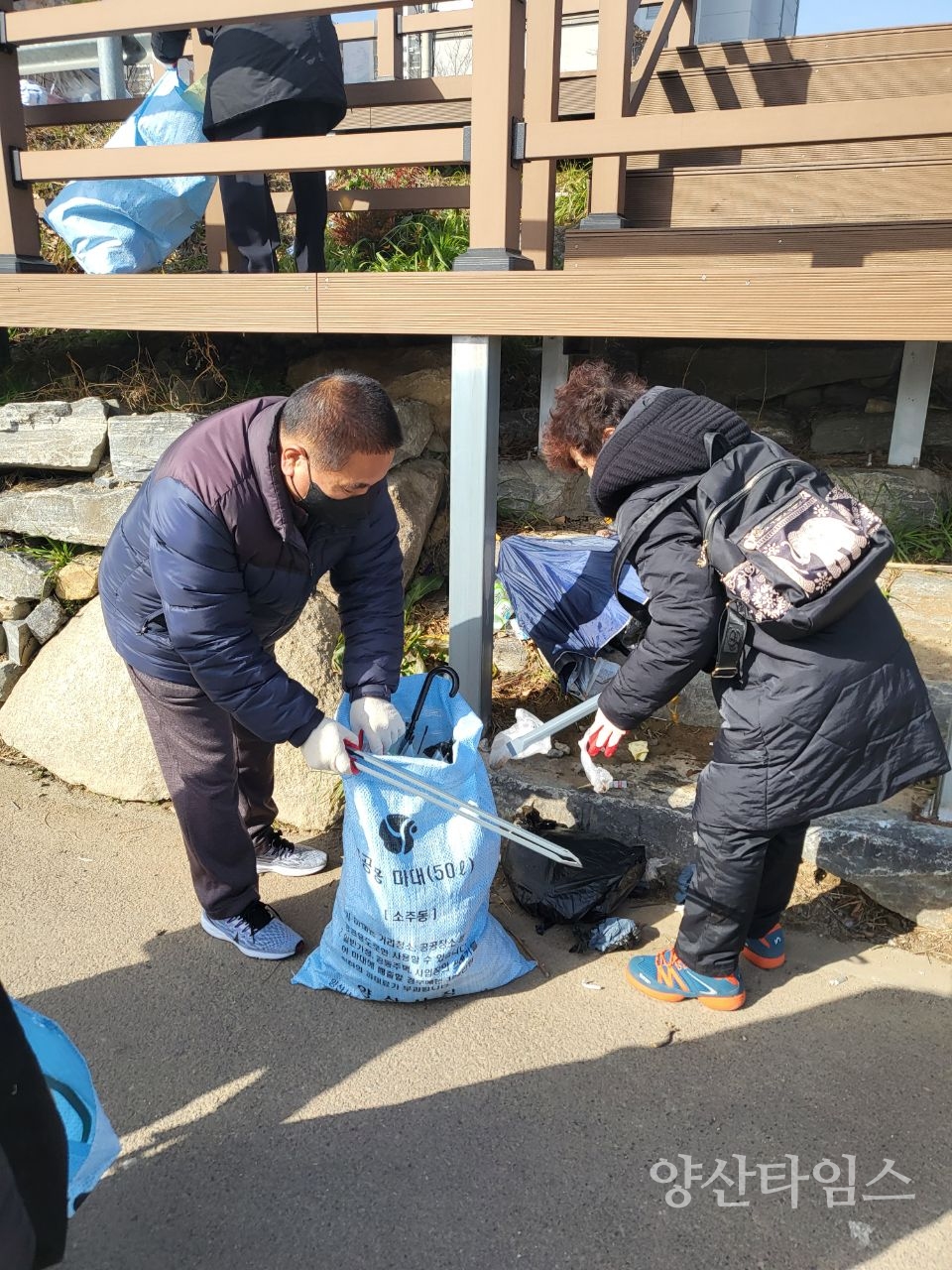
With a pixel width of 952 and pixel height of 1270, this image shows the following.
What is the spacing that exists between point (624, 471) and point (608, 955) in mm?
1482

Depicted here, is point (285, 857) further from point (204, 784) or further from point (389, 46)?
point (389, 46)

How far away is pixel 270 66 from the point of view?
3.76 meters

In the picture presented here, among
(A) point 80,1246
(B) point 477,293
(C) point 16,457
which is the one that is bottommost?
(A) point 80,1246

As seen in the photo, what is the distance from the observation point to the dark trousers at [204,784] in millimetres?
2646

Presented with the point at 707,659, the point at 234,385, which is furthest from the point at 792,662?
the point at 234,385

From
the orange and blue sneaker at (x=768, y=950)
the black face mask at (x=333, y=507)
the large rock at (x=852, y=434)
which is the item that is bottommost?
the orange and blue sneaker at (x=768, y=950)

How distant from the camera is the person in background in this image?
2.24 m

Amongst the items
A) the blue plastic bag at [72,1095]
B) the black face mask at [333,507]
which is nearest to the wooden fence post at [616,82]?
the black face mask at [333,507]

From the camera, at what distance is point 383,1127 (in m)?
2.23

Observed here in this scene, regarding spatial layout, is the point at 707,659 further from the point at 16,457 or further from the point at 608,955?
the point at 16,457

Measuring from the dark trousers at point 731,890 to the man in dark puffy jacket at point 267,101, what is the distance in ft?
10.4

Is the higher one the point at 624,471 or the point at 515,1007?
the point at 624,471

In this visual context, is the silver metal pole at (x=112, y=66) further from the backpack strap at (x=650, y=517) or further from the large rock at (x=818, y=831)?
the backpack strap at (x=650, y=517)

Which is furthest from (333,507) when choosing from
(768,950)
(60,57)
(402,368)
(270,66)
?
(60,57)
